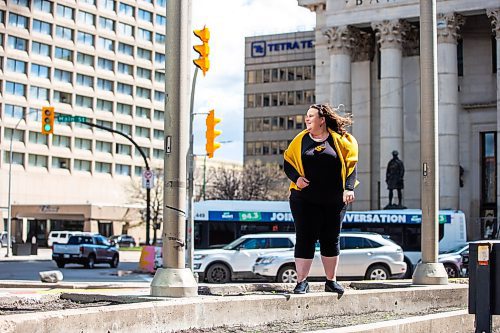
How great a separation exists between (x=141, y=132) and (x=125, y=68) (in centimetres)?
752

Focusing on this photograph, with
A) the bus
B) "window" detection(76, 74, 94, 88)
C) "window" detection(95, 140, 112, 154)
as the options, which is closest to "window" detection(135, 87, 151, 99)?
"window" detection(76, 74, 94, 88)

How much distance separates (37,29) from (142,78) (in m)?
15.3

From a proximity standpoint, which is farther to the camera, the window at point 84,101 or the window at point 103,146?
the window at point 103,146

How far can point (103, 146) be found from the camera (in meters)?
93.2

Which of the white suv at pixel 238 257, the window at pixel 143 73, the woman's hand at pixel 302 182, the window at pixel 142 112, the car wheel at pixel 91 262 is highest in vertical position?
the window at pixel 143 73

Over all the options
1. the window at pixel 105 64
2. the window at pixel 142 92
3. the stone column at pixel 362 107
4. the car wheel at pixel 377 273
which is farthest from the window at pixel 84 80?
the car wheel at pixel 377 273

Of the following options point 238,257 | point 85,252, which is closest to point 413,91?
point 85,252

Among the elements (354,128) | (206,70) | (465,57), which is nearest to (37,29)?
(354,128)

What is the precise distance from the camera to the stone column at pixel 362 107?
2130 inches

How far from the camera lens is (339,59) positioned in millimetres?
52438

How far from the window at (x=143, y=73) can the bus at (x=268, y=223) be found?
62.6 meters

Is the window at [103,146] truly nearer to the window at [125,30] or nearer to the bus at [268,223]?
the window at [125,30]

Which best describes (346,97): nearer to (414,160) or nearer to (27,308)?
(414,160)

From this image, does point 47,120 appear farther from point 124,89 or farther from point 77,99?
point 124,89
